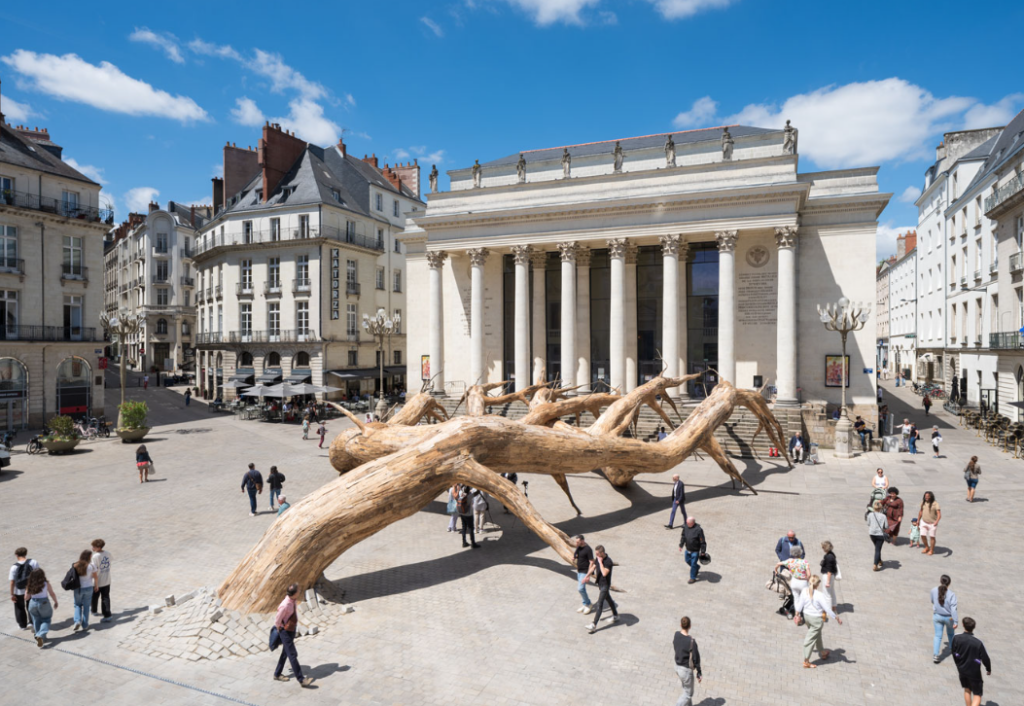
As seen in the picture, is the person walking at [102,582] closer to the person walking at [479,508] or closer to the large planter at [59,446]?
the person walking at [479,508]

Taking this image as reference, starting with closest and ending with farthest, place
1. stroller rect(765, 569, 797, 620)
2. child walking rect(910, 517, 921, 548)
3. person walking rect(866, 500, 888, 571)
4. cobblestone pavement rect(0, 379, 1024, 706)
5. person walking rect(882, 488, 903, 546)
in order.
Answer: cobblestone pavement rect(0, 379, 1024, 706) → stroller rect(765, 569, 797, 620) → person walking rect(866, 500, 888, 571) → person walking rect(882, 488, 903, 546) → child walking rect(910, 517, 921, 548)

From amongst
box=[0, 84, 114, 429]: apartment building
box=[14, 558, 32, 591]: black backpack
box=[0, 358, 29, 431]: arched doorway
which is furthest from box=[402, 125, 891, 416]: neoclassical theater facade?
box=[14, 558, 32, 591]: black backpack

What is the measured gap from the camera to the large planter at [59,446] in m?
27.2

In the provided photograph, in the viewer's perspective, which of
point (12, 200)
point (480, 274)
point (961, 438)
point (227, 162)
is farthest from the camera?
point (227, 162)

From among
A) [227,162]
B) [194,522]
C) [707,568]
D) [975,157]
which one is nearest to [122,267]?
[227,162]

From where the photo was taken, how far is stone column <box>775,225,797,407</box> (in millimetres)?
30500

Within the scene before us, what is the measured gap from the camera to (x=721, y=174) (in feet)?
109

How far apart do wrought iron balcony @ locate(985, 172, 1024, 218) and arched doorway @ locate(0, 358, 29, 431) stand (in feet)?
180

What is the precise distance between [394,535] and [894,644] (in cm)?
1112

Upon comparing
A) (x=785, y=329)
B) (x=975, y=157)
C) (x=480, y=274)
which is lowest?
(x=785, y=329)

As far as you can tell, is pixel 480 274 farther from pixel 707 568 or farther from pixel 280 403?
pixel 707 568

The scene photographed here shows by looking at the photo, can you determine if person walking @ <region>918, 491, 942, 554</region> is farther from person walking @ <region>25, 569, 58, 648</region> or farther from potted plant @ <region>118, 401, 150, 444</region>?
potted plant @ <region>118, 401, 150, 444</region>

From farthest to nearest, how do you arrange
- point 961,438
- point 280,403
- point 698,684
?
point 280,403 < point 961,438 < point 698,684

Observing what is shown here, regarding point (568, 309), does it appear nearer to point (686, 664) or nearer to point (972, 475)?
point (972, 475)
